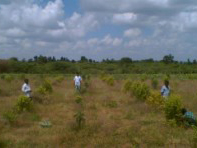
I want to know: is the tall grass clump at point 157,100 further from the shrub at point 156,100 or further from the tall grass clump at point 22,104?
the tall grass clump at point 22,104

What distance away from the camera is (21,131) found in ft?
35.0

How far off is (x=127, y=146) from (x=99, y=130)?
1.94 metres

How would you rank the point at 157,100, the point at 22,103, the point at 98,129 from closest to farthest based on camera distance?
1. the point at 98,129
2. the point at 22,103
3. the point at 157,100

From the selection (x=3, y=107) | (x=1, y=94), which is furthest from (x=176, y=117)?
(x=1, y=94)

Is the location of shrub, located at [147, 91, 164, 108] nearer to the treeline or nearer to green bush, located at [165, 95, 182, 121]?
green bush, located at [165, 95, 182, 121]

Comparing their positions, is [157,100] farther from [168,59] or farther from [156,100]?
[168,59]

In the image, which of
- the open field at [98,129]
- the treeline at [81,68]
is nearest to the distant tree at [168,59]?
the treeline at [81,68]

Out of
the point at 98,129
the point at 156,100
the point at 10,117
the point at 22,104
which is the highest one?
the point at 156,100

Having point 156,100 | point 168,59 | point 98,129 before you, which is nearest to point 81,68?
point 168,59

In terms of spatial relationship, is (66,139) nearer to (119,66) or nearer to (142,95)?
(142,95)

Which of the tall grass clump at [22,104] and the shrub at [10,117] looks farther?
the tall grass clump at [22,104]

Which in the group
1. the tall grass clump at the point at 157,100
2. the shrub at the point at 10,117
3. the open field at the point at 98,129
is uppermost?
the tall grass clump at the point at 157,100

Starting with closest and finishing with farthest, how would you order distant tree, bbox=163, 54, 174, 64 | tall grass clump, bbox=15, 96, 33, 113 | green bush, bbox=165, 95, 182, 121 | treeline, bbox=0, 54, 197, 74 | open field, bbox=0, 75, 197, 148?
open field, bbox=0, 75, 197, 148 < green bush, bbox=165, 95, 182, 121 < tall grass clump, bbox=15, 96, 33, 113 < treeline, bbox=0, 54, 197, 74 < distant tree, bbox=163, 54, 174, 64

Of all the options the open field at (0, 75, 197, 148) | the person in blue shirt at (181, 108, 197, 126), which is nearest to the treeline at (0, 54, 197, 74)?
the open field at (0, 75, 197, 148)
